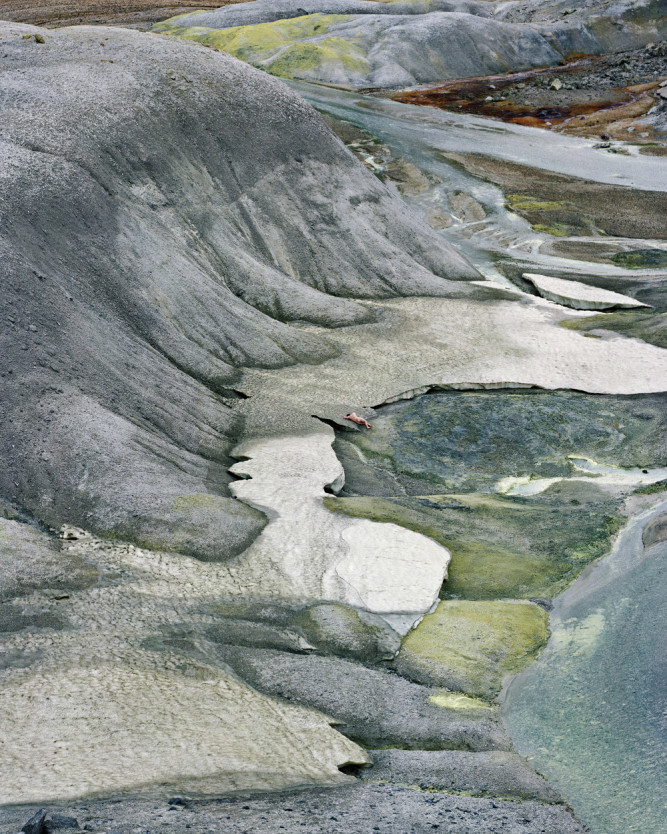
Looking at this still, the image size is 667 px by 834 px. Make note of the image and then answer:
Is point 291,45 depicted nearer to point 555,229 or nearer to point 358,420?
point 555,229

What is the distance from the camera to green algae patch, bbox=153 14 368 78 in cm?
5250

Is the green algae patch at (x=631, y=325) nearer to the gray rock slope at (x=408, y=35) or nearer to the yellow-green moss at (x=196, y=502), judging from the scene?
the yellow-green moss at (x=196, y=502)

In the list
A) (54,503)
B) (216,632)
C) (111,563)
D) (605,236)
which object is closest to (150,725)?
(216,632)

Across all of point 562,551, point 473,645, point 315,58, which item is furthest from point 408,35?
point 473,645

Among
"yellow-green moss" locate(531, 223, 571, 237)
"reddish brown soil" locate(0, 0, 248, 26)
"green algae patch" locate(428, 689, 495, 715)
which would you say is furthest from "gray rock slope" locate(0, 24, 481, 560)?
"reddish brown soil" locate(0, 0, 248, 26)

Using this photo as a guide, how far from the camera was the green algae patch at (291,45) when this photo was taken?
52500 mm

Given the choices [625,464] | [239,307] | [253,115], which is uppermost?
[253,115]

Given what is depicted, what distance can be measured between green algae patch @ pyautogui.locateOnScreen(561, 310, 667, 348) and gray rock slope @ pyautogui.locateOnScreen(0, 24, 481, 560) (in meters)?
2.85

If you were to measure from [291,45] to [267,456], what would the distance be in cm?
4449

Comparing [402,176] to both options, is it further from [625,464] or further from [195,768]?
[195,768]

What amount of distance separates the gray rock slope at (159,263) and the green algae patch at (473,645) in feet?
9.57

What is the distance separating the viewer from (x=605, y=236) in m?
29.7

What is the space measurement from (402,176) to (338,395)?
1983 cm

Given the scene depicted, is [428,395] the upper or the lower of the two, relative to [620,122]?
lower
